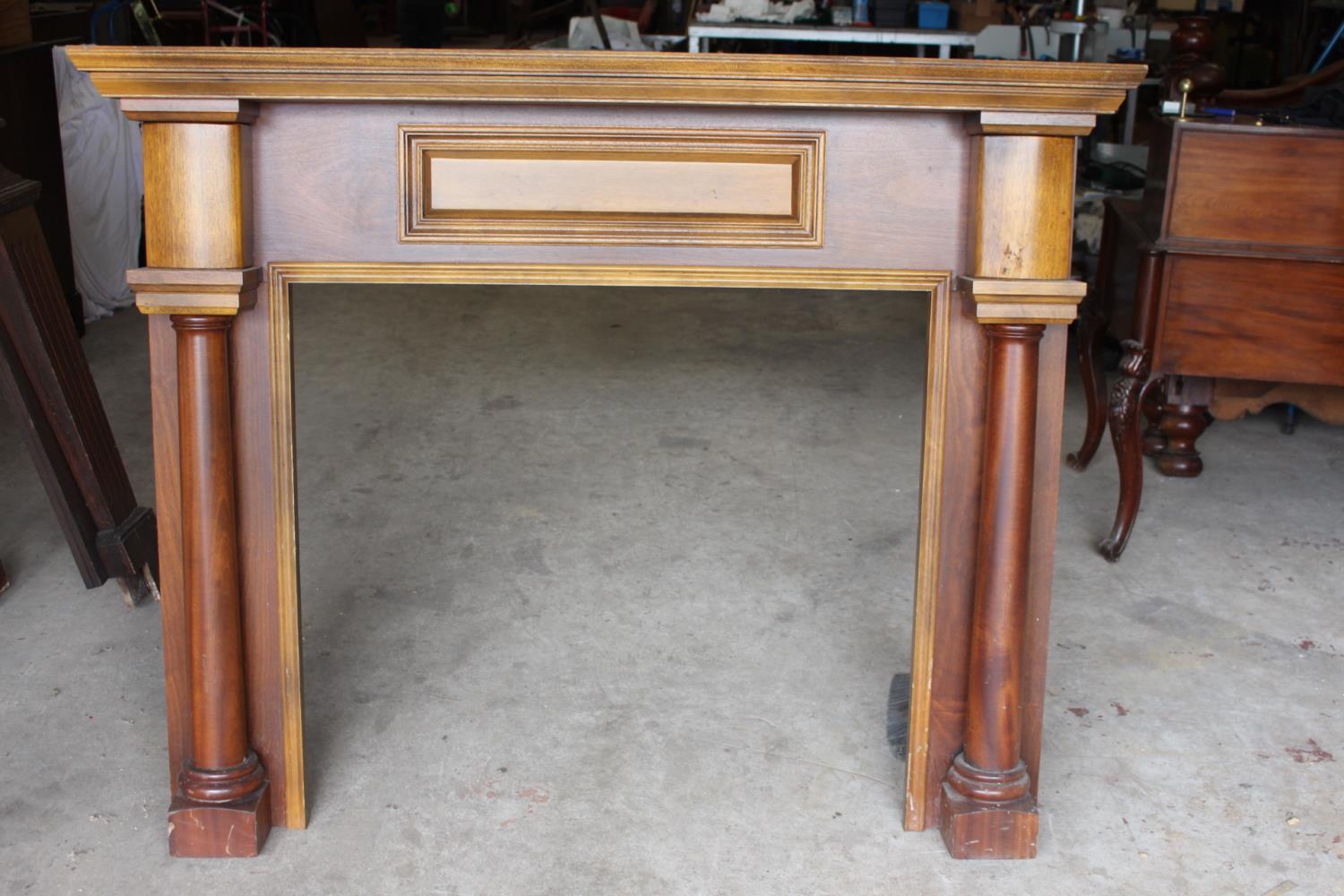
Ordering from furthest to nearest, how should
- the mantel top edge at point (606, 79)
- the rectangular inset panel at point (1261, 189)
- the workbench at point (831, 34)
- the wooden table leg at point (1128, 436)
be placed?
the workbench at point (831, 34) < the wooden table leg at point (1128, 436) < the rectangular inset panel at point (1261, 189) < the mantel top edge at point (606, 79)

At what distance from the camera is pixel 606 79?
169 cm

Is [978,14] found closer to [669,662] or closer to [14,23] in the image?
[14,23]

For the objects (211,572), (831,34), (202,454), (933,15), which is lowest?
(211,572)

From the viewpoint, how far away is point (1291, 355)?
10.00ft

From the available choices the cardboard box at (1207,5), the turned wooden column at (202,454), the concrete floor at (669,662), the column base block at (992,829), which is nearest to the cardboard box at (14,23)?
the concrete floor at (669,662)

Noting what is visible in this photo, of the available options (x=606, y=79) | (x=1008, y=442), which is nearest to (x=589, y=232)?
(x=606, y=79)

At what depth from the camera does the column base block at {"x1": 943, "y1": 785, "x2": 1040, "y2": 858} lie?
1938 millimetres

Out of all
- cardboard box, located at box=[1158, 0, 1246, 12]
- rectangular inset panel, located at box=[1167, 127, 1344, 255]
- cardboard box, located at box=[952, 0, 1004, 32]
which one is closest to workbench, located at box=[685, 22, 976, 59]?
cardboard box, located at box=[952, 0, 1004, 32]

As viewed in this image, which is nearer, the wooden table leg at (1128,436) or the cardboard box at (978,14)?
the wooden table leg at (1128,436)

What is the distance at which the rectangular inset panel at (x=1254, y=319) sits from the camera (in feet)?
9.82

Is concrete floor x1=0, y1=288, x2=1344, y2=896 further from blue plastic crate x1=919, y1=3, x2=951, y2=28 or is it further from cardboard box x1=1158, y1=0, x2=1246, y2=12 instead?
cardboard box x1=1158, y1=0, x2=1246, y2=12

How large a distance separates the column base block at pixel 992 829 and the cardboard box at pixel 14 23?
165 inches

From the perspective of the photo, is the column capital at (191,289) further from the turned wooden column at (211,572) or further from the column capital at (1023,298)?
the column capital at (1023,298)

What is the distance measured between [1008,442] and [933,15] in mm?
5850
